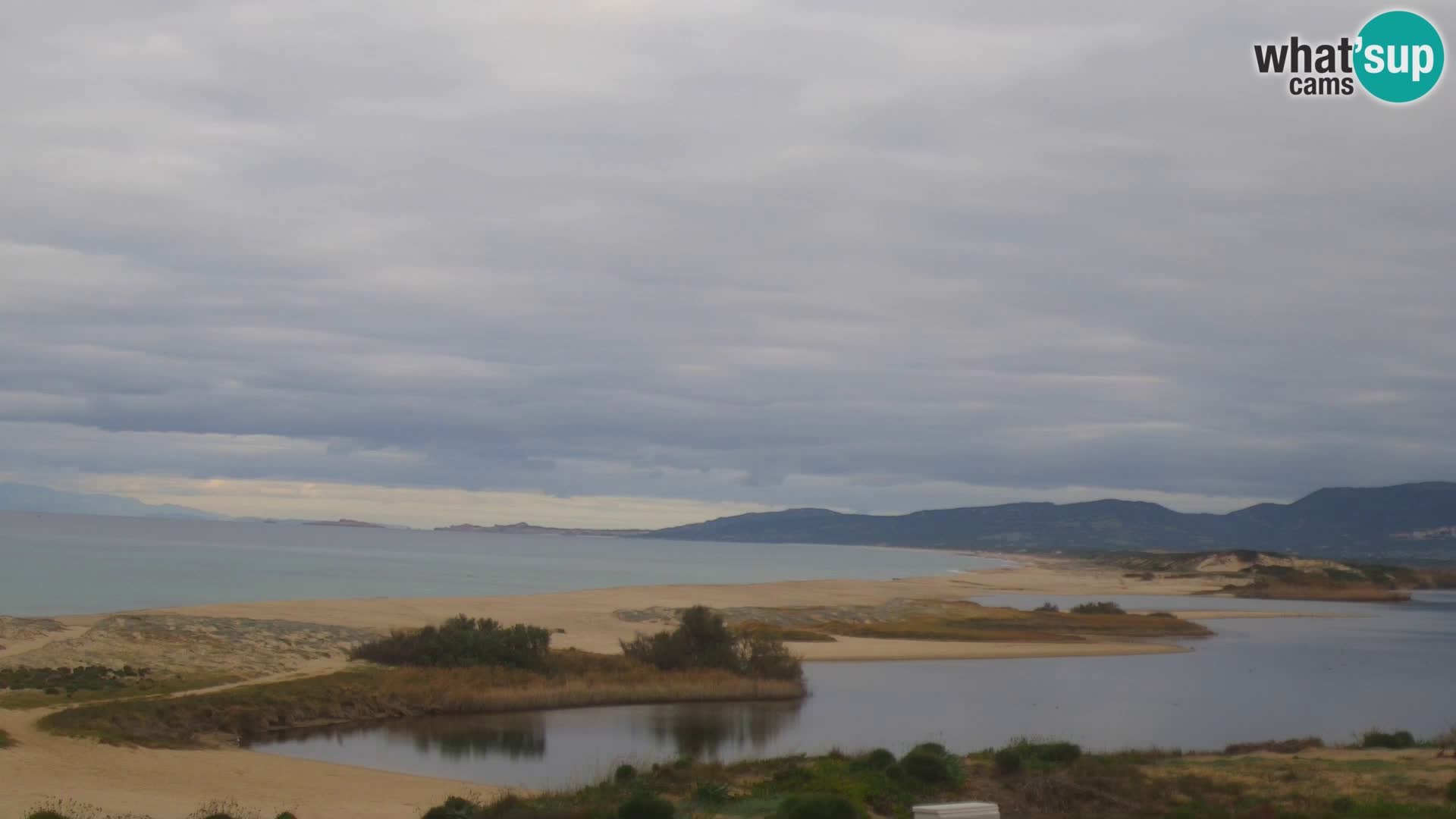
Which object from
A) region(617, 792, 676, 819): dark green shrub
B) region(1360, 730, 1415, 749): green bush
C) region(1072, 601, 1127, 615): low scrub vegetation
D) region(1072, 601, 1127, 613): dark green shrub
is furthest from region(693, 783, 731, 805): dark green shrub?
region(1072, 601, 1127, 613): dark green shrub

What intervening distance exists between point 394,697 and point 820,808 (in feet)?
66.1

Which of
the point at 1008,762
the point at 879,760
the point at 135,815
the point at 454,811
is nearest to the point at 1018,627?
the point at 1008,762

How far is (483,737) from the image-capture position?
30.8 m

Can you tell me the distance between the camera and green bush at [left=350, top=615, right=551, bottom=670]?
37.9 m

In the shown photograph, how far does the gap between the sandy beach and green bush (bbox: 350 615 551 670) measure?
69.8 inches

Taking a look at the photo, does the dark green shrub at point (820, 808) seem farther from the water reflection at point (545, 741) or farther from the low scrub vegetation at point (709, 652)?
the low scrub vegetation at point (709, 652)

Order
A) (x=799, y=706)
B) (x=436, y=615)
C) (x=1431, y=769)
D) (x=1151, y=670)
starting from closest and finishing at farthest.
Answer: (x=1431, y=769) → (x=799, y=706) → (x=1151, y=670) → (x=436, y=615)

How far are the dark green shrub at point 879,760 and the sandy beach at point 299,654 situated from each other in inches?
277

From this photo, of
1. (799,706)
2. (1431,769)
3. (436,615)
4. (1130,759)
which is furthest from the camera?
(436,615)

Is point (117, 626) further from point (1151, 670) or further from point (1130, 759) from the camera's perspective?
point (1151, 670)

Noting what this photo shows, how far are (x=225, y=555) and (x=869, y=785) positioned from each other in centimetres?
13311

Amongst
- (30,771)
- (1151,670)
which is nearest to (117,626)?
(30,771)

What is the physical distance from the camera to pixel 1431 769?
2016cm

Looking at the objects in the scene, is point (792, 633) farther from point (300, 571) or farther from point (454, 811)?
point (300, 571)
